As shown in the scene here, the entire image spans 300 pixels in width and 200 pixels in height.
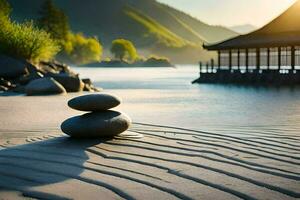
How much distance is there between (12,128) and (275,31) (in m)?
29.6

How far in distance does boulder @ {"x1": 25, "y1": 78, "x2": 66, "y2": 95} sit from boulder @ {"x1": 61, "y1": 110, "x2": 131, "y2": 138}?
16.5 metres

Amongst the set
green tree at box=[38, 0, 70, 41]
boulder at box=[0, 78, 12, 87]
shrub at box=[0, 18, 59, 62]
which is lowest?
boulder at box=[0, 78, 12, 87]

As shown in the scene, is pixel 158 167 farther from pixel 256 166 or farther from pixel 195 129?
pixel 195 129

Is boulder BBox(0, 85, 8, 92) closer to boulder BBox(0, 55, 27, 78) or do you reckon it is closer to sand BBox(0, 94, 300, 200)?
boulder BBox(0, 55, 27, 78)

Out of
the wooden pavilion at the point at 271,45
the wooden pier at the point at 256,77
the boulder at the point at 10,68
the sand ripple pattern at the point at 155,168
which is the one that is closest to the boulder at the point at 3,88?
the boulder at the point at 10,68

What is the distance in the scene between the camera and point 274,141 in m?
8.31

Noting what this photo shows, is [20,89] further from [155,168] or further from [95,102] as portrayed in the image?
[155,168]

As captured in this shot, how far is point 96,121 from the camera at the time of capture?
8773 millimetres

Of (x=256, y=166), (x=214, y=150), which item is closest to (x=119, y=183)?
(x=256, y=166)

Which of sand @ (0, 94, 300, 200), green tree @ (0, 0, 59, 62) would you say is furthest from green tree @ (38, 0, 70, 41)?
sand @ (0, 94, 300, 200)

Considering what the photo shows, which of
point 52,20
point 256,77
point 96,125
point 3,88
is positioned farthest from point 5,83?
point 52,20

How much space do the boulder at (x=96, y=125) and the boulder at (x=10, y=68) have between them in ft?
71.9

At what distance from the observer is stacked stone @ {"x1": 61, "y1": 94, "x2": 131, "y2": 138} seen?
342 inches

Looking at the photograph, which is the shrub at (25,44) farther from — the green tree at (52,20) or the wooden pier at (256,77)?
the green tree at (52,20)
